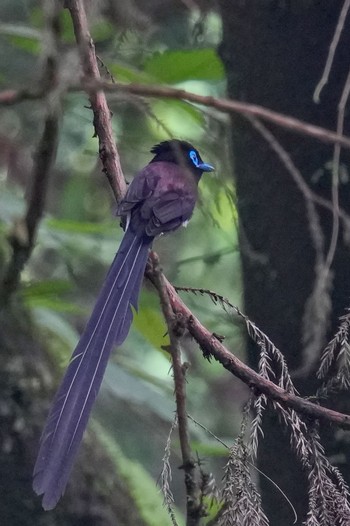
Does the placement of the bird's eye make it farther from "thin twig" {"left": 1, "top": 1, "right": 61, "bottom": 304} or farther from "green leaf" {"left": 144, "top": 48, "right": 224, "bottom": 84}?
"thin twig" {"left": 1, "top": 1, "right": 61, "bottom": 304}

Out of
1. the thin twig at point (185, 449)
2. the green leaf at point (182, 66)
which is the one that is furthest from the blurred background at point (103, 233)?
the thin twig at point (185, 449)

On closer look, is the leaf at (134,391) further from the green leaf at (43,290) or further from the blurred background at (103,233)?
the green leaf at (43,290)

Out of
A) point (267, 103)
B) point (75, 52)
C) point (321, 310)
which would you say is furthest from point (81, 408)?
point (267, 103)

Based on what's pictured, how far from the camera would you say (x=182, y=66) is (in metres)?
2.61

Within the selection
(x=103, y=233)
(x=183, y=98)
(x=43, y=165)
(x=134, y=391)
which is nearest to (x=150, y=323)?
(x=134, y=391)

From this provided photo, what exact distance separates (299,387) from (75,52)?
59.8 inches

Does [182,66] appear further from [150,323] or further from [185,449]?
[185,449]

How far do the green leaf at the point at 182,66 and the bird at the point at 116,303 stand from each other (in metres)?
0.28

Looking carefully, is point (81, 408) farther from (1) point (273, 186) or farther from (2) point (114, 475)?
(2) point (114, 475)

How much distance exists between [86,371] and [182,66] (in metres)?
0.93

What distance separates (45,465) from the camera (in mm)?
1828

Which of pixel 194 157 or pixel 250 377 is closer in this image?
pixel 250 377

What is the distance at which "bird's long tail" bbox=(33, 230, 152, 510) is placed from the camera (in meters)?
1.82

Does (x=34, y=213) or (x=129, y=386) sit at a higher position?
(x=34, y=213)
